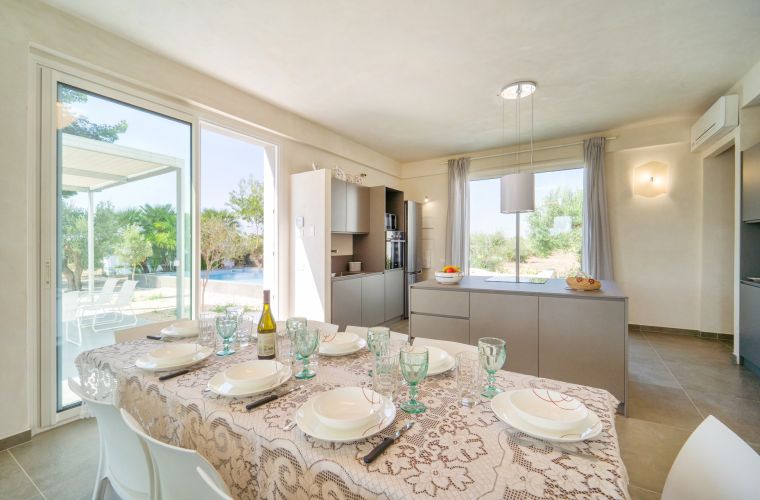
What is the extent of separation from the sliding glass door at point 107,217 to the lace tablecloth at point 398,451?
1.74 m

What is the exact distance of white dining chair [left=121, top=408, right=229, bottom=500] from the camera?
75 cm

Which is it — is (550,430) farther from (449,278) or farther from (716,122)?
(716,122)

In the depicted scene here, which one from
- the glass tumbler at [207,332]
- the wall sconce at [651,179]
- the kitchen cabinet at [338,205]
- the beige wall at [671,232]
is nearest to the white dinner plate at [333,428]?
the glass tumbler at [207,332]

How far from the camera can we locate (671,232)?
14.6ft

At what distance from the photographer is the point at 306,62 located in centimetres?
295

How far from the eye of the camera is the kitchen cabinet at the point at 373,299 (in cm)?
464

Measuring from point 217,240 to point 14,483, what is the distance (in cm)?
230

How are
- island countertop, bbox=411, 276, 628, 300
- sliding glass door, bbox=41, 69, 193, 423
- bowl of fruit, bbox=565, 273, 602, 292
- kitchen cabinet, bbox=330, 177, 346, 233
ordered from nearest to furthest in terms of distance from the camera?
sliding glass door, bbox=41, 69, 193, 423 → island countertop, bbox=411, 276, 628, 300 → bowl of fruit, bbox=565, 273, 602, 292 → kitchen cabinet, bbox=330, 177, 346, 233

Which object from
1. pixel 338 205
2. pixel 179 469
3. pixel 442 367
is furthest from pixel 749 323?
pixel 179 469

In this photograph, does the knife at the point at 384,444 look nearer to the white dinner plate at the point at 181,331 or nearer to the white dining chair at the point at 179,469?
the white dining chair at the point at 179,469

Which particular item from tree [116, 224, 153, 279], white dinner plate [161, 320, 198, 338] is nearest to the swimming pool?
tree [116, 224, 153, 279]

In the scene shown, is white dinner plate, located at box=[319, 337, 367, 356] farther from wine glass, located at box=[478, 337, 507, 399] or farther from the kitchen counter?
the kitchen counter

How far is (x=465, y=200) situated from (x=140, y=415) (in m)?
5.35

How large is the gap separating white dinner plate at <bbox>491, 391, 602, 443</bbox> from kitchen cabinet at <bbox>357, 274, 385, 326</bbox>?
3.69 m
